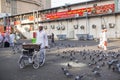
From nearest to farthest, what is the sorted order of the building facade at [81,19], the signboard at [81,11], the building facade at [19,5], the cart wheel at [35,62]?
1. the cart wheel at [35,62]
2. the building facade at [81,19]
3. the signboard at [81,11]
4. the building facade at [19,5]

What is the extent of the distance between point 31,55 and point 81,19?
131 ft

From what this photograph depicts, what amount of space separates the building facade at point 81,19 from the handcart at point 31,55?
3340 cm

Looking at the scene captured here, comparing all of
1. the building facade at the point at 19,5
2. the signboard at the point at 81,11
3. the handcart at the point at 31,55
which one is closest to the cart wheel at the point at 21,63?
the handcart at the point at 31,55

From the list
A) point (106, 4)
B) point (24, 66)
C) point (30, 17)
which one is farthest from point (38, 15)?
point (24, 66)

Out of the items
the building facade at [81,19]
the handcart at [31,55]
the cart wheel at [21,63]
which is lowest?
the cart wheel at [21,63]

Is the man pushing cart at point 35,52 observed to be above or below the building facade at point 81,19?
below

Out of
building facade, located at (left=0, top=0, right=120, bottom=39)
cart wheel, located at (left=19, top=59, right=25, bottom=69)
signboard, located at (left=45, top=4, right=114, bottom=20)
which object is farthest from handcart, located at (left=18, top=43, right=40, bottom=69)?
signboard, located at (left=45, top=4, right=114, bottom=20)

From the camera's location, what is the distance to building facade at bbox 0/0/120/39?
44.6 meters

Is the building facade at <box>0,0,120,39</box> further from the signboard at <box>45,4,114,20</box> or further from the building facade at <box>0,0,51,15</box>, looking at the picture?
the building facade at <box>0,0,51,15</box>

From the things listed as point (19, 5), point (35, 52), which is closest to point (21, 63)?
point (35, 52)

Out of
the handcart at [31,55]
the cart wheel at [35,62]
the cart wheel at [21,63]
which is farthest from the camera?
the cart wheel at [21,63]

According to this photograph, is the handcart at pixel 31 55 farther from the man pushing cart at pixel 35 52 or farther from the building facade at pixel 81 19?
the building facade at pixel 81 19

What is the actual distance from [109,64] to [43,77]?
3.09 m

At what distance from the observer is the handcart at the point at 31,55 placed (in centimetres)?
1127
